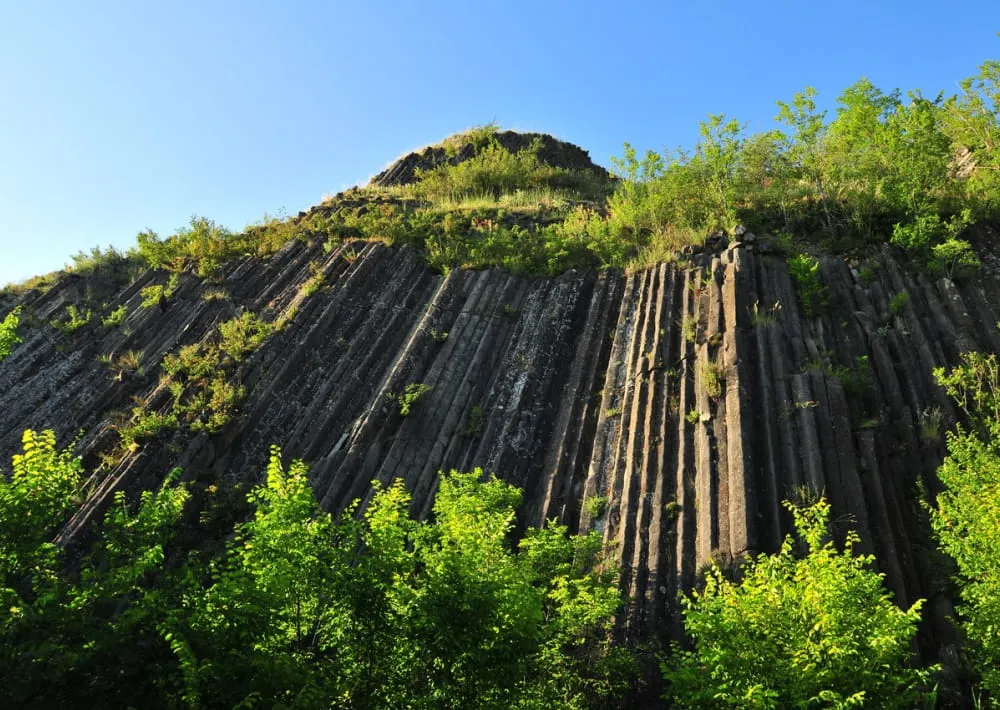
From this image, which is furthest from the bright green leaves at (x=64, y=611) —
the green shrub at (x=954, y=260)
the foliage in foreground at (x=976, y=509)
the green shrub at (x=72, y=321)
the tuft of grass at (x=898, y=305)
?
the green shrub at (x=954, y=260)

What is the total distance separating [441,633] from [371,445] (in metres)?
7.73

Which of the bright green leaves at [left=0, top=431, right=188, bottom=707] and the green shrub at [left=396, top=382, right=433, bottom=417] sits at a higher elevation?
the green shrub at [left=396, top=382, right=433, bottom=417]

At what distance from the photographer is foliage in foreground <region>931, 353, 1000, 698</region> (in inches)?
364

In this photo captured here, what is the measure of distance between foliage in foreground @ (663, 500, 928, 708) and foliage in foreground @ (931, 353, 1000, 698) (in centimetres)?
138

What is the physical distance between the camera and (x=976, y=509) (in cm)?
1041

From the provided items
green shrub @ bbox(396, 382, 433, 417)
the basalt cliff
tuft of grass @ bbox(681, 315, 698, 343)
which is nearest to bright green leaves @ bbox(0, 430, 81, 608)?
the basalt cliff

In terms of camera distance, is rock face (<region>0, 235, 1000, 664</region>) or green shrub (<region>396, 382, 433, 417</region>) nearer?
rock face (<region>0, 235, 1000, 664</region>)

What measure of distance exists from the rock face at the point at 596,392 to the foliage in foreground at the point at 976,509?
0.67 meters

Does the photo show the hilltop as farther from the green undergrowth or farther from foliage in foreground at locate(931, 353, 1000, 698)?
foliage in foreground at locate(931, 353, 1000, 698)

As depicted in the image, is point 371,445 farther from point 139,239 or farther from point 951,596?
point 139,239

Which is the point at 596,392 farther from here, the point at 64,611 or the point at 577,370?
the point at 64,611

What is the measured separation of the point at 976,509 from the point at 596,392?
819 centimetres

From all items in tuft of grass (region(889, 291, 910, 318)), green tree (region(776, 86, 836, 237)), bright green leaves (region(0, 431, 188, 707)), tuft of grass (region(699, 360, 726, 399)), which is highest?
green tree (region(776, 86, 836, 237))

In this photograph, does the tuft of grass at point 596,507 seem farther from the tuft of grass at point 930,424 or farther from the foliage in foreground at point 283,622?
the tuft of grass at point 930,424
